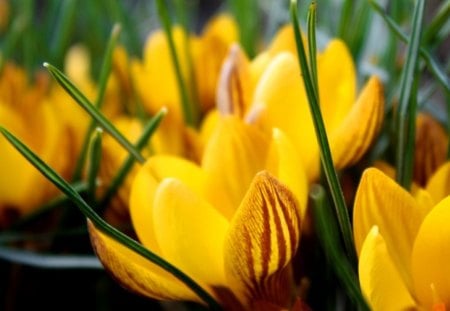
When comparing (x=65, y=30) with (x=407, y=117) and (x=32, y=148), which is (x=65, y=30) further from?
(x=407, y=117)

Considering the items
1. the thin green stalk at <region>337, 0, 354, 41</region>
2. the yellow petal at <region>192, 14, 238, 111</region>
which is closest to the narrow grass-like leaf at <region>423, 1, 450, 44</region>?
the thin green stalk at <region>337, 0, 354, 41</region>

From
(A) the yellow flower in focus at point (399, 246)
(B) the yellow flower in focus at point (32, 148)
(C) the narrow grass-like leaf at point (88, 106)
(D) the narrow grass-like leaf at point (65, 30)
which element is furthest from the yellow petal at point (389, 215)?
(D) the narrow grass-like leaf at point (65, 30)

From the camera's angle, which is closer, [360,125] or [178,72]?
[360,125]

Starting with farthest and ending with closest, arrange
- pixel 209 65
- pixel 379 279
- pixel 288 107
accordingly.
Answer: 1. pixel 209 65
2. pixel 288 107
3. pixel 379 279

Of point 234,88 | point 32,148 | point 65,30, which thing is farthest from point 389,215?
point 65,30

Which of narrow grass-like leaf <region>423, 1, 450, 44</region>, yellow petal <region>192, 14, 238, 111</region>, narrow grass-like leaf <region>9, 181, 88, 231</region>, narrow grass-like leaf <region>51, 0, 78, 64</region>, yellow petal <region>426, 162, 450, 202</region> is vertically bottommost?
yellow petal <region>426, 162, 450, 202</region>

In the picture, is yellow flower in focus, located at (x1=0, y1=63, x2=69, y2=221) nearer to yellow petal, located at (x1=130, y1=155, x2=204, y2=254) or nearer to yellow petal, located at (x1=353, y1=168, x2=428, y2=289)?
yellow petal, located at (x1=130, y1=155, x2=204, y2=254)

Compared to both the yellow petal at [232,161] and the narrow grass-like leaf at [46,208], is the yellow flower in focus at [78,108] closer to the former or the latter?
the narrow grass-like leaf at [46,208]
